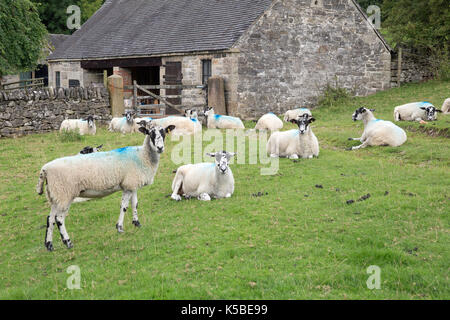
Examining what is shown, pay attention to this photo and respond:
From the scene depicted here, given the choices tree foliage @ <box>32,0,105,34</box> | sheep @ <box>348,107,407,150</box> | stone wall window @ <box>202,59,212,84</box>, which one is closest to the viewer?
sheep @ <box>348,107,407,150</box>

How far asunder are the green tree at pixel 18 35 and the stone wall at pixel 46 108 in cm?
484

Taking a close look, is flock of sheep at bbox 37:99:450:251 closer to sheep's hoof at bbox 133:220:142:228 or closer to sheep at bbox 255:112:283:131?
sheep's hoof at bbox 133:220:142:228

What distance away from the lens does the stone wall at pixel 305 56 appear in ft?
73.9

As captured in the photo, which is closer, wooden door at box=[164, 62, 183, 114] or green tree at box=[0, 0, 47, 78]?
green tree at box=[0, 0, 47, 78]

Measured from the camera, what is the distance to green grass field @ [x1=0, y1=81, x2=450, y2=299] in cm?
605

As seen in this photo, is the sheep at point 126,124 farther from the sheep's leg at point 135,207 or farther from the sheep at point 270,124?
the sheep's leg at point 135,207

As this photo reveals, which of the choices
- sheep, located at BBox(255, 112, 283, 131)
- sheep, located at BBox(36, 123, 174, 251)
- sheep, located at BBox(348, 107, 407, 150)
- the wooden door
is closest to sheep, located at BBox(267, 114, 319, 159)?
sheep, located at BBox(348, 107, 407, 150)

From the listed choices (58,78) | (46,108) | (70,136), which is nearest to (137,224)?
(70,136)

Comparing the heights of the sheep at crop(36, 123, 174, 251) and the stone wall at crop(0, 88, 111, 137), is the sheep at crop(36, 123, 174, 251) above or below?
below

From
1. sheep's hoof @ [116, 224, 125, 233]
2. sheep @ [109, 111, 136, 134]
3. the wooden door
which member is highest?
the wooden door

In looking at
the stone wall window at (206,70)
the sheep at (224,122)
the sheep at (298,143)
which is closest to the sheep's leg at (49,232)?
the sheep at (298,143)

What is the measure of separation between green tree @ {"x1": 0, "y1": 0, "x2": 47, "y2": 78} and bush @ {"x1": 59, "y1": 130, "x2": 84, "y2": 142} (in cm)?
786

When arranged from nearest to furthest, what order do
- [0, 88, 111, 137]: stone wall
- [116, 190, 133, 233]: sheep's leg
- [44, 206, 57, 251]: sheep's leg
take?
[44, 206, 57, 251]: sheep's leg, [116, 190, 133, 233]: sheep's leg, [0, 88, 111, 137]: stone wall
